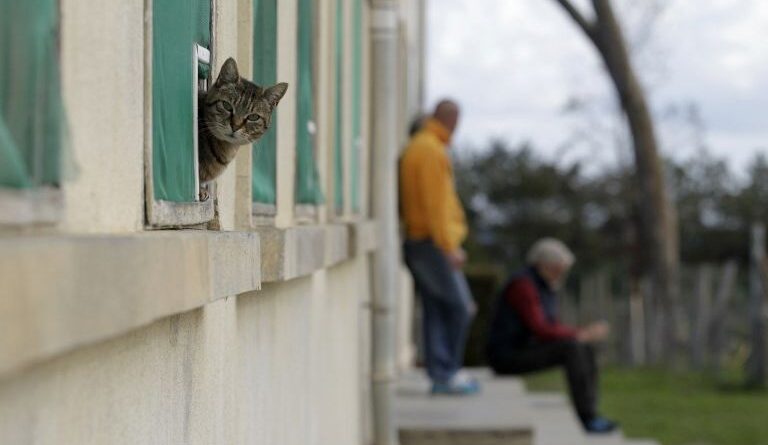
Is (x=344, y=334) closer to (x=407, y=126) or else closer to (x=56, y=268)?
(x=56, y=268)

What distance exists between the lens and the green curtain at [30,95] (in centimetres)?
216

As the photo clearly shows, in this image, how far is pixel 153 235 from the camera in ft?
9.64

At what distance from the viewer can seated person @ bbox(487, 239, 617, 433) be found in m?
12.2

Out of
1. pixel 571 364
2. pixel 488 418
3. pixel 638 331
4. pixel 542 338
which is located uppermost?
pixel 542 338

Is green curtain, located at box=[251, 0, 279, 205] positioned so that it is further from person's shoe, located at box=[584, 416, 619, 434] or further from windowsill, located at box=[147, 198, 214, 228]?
person's shoe, located at box=[584, 416, 619, 434]

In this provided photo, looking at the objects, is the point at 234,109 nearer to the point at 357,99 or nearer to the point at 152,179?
the point at 152,179

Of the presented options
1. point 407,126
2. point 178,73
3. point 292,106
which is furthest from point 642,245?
point 178,73

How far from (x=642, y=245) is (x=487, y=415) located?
50.9ft

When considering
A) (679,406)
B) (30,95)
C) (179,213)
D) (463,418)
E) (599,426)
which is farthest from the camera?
(679,406)

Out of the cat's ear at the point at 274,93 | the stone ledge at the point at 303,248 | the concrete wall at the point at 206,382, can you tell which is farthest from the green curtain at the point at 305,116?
the cat's ear at the point at 274,93

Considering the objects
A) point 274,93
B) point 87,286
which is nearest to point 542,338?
point 274,93

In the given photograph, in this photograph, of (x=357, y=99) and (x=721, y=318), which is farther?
(x=721, y=318)

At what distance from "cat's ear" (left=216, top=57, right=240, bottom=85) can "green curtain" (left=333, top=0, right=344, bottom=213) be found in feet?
13.1

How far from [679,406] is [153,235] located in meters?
15.9
